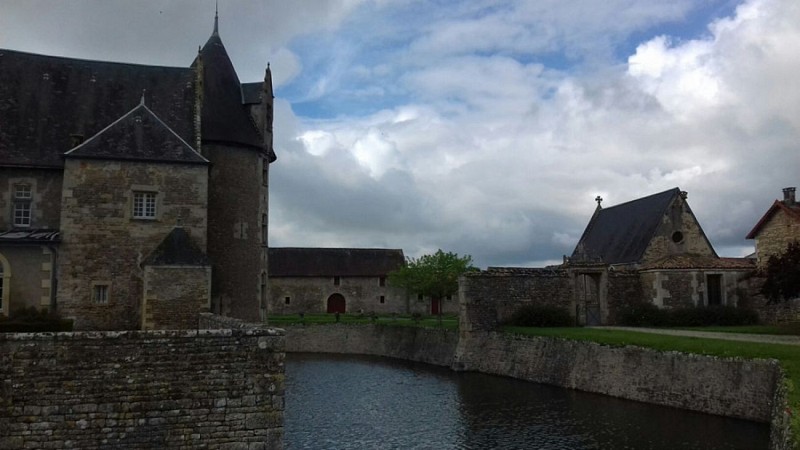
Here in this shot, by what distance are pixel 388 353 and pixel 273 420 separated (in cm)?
2629

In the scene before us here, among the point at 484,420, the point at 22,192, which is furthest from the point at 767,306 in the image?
the point at 22,192

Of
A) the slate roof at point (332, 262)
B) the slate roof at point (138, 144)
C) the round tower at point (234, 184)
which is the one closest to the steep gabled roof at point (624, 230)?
the round tower at point (234, 184)

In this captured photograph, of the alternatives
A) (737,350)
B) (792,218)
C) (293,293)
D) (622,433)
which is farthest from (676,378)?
(293,293)

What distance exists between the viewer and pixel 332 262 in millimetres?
53156

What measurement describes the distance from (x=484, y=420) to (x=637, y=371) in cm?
521

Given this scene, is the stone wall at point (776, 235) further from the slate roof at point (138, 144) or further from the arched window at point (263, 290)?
the slate roof at point (138, 144)

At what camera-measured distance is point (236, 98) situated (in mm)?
26531

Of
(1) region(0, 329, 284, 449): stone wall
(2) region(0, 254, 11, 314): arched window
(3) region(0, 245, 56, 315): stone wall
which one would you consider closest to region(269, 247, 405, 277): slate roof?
(3) region(0, 245, 56, 315): stone wall

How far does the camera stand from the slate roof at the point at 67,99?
21.8 metres

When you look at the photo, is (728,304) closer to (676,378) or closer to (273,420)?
(676,378)

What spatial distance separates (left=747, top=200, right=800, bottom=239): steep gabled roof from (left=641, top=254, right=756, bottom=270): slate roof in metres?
1.46

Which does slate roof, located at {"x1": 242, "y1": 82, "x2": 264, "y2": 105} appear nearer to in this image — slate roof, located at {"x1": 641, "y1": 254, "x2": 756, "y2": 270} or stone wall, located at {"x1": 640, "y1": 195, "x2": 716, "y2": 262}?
slate roof, located at {"x1": 641, "y1": 254, "x2": 756, "y2": 270}

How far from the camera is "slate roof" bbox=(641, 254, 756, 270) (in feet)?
89.4

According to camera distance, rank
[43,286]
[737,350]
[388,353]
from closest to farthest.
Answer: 1. [737,350]
2. [43,286]
3. [388,353]
